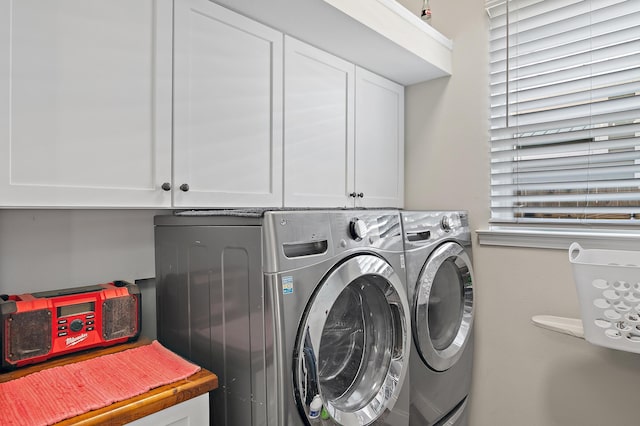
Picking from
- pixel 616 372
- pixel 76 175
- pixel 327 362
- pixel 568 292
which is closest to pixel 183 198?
pixel 76 175

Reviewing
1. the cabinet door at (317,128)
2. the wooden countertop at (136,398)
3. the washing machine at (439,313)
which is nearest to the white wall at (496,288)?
the washing machine at (439,313)

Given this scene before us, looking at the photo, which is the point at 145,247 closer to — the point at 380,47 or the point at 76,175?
the point at 76,175

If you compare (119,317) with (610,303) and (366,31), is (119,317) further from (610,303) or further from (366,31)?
(610,303)

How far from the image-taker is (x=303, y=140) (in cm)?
170

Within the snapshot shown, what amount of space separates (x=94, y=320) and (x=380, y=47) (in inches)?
62.2

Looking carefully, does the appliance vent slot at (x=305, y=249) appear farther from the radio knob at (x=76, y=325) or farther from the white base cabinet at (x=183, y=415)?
the radio knob at (x=76, y=325)

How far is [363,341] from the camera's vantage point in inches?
55.3

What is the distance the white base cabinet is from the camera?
98 centimetres

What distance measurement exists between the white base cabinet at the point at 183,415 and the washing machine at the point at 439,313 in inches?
31.3

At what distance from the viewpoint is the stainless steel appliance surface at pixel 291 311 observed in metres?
1.04

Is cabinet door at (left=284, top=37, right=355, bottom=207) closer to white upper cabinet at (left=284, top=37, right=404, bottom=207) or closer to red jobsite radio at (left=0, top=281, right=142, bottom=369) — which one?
white upper cabinet at (left=284, top=37, right=404, bottom=207)

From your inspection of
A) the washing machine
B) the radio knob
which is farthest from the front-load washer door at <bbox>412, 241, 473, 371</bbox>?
the radio knob

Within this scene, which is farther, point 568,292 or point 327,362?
point 568,292

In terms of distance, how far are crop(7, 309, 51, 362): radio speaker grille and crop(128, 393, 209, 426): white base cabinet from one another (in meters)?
0.46
